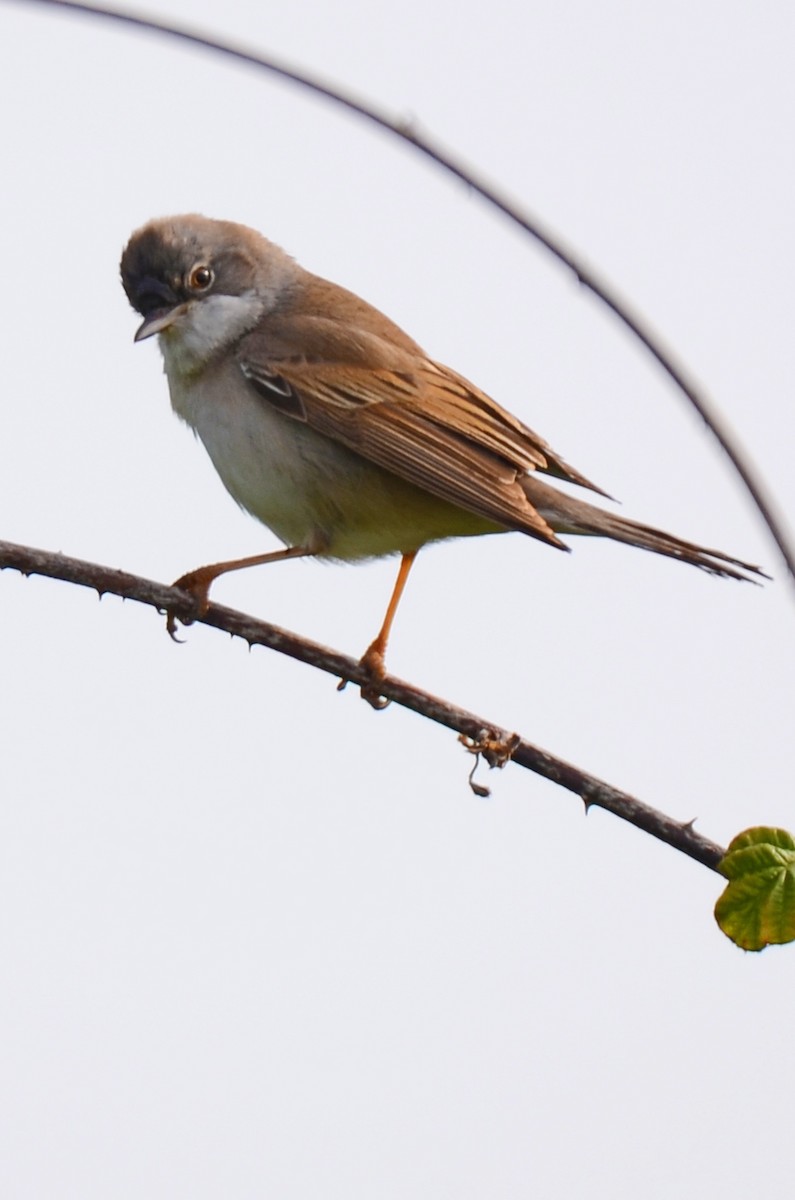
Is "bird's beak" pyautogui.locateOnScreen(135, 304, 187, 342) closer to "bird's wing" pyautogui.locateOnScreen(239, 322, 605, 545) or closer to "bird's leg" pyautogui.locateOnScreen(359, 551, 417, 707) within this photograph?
"bird's wing" pyautogui.locateOnScreen(239, 322, 605, 545)

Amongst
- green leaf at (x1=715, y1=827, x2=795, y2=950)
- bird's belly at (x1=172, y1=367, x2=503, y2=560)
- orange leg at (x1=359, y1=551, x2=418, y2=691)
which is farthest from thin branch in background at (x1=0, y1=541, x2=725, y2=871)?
bird's belly at (x1=172, y1=367, x2=503, y2=560)

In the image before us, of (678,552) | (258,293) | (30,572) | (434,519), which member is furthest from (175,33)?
(258,293)

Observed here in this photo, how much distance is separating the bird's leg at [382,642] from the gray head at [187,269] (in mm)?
1105

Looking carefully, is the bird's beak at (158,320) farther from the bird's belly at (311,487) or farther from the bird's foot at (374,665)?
the bird's foot at (374,665)

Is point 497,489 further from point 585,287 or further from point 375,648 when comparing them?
point 585,287

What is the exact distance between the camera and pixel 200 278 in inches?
218

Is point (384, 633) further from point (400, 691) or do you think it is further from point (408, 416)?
point (400, 691)

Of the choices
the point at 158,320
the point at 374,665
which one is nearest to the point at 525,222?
the point at 374,665

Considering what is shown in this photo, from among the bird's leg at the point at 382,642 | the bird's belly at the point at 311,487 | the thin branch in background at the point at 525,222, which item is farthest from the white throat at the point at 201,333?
the thin branch in background at the point at 525,222

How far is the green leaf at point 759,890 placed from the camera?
2742 mm

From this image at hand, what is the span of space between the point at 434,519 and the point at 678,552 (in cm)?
100

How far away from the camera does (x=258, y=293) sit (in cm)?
581

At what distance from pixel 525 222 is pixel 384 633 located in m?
2.81

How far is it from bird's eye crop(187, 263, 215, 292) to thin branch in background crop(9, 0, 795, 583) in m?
3.13
